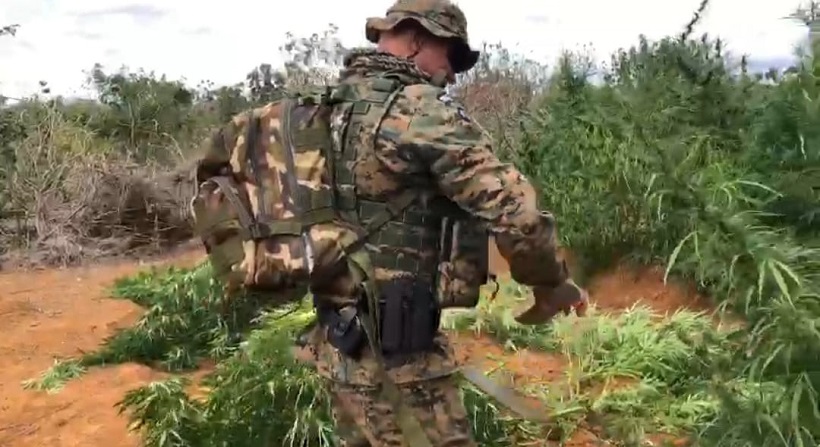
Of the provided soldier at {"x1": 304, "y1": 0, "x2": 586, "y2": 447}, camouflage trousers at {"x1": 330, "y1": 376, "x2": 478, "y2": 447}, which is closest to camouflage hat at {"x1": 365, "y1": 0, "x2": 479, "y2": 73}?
soldier at {"x1": 304, "y1": 0, "x2": 586, "y2": 447}

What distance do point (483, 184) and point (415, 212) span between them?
322 millimetres

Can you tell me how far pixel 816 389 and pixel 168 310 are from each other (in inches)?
174

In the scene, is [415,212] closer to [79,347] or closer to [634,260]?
[79,347]

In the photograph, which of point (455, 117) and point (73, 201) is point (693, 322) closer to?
point (455, 117)

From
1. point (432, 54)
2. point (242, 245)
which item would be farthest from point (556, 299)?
point (242, 245)

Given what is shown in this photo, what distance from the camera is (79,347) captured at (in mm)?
6801

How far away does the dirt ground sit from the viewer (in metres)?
5.30

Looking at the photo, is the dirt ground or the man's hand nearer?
the man's hand

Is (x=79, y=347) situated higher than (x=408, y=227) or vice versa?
(x=408, y=227)

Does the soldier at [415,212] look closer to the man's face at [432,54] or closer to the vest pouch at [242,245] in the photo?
the man's face at [432,54]

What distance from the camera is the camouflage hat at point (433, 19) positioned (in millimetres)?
2979

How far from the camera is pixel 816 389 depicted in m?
2.53

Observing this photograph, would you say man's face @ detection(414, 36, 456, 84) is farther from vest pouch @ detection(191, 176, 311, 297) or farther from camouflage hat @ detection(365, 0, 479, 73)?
vest pouch @ detection(191, 176, 311, 297)

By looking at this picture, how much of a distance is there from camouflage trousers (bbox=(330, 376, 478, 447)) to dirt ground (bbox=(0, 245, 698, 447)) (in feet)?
6.09
